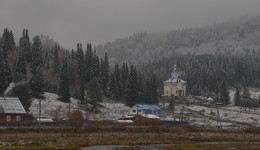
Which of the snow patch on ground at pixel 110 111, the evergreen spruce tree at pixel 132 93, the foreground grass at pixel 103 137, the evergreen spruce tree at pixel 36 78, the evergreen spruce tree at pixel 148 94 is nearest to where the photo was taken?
the foreground grass at pixel 103 137

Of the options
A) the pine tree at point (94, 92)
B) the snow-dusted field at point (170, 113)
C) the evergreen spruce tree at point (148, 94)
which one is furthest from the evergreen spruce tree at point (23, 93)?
the evergreen spruce tree at point (148, 94)

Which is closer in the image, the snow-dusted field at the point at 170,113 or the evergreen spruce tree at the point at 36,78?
the snow-dusted field at the point at 170,113

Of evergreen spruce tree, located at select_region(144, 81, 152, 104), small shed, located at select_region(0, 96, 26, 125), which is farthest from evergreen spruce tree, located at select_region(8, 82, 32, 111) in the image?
evergreen spruce tree, located at select_region(144, 81, 152, 104)

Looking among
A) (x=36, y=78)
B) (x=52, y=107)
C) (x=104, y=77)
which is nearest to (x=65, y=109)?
(x=52, y=107)

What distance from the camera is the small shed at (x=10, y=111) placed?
9316 cm

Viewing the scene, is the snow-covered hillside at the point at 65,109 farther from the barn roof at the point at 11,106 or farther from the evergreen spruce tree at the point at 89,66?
the evergreen spruce tree at the point at 89,66

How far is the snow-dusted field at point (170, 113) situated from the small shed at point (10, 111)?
8.92 m

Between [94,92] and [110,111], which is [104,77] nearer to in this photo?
[94,92]

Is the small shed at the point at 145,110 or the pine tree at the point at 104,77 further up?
the pine tree at the point at 104,77

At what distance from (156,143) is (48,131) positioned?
2206 centimetres

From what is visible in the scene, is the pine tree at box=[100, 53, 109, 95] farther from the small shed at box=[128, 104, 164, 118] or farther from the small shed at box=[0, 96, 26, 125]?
the small shed at box=[0, 96, 26, 125]

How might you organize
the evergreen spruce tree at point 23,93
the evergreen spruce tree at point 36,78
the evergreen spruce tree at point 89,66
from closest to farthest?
the evergreen spruce tree at point 23,93, the evergreen spruce tree at point 36,78, the evergreen spruce tree at point 89,66

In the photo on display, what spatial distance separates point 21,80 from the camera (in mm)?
104000

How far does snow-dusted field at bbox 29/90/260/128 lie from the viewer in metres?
111
